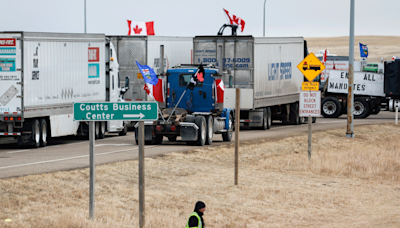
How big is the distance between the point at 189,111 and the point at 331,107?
727 inches

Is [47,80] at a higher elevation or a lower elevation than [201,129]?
higher

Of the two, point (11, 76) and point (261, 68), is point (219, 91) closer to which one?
point (11, 76)

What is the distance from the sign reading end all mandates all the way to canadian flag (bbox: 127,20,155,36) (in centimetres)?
2566

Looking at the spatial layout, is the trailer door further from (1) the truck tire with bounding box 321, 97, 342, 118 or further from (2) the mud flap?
(1) the truck tire with bounding box 321, 97, 342, 118

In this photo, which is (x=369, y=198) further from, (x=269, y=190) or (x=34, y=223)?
(x=34, y=223)

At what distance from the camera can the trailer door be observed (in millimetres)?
21016

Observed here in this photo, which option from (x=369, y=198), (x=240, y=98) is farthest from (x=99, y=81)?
(x=369, y=198)

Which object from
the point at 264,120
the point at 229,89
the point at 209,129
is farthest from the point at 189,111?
the point at 229,89

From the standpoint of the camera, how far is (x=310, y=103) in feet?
63.3

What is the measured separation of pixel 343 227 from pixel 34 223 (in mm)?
5384

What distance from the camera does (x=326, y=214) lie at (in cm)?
1358

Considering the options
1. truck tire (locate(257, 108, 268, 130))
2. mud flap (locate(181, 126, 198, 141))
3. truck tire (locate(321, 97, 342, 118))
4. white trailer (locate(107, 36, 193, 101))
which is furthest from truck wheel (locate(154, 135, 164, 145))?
truck tire (locate(321, 97, 342, 118))

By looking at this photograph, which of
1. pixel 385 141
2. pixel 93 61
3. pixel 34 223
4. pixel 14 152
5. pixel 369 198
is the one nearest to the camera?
pixel 34 223

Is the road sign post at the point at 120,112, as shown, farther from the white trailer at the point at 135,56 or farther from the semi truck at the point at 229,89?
the white trailer at the point at 135,56
